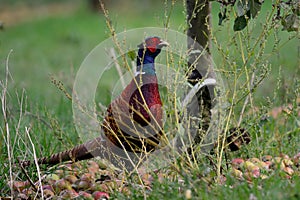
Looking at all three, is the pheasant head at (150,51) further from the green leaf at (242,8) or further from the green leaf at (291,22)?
the green leaf at (291,22)

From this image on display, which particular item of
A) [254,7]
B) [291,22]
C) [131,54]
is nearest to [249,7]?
[254,7]

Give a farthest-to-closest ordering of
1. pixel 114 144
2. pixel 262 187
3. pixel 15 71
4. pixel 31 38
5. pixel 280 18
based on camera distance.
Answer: pixel 31 38 → pixel 15 71 → pixel 114 144 → pixel 280 18 → pixel 262 187

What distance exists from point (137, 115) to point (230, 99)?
46 centimetres

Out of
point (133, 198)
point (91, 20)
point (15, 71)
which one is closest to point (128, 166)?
point (133, 198)

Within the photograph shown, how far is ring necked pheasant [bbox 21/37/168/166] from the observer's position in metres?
3.20

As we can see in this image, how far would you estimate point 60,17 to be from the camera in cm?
1438

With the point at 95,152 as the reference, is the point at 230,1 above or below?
above

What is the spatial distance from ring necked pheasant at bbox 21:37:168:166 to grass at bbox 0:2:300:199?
0.21 m

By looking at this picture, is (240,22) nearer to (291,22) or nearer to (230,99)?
(291,22)

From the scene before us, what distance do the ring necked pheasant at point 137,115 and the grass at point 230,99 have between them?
8.2 inches

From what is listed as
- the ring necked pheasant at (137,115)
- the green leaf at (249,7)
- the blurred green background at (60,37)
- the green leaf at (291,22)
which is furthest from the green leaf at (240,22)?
the blurred green background at (60,37)

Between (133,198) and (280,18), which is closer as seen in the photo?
(133,198)

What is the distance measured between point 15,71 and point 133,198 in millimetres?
6113

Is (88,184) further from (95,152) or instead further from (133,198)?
(133,198)
